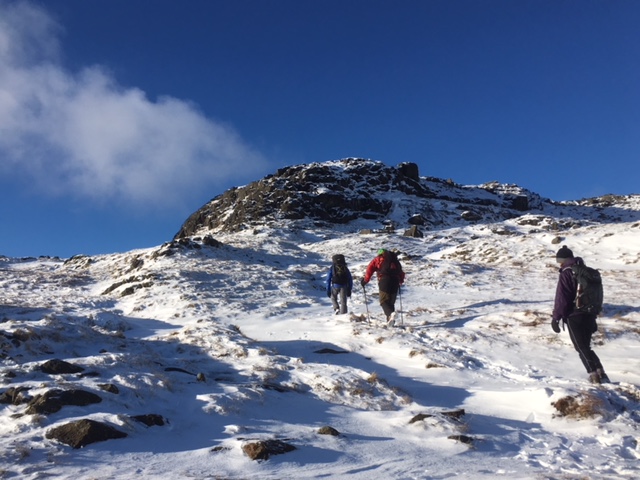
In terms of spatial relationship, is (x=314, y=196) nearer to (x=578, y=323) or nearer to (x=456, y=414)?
(x=578, y=323)

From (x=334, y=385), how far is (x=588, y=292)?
14.3ft

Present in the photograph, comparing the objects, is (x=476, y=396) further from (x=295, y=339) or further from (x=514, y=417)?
(x=295, y=339)

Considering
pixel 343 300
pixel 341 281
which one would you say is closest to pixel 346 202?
pixel 341 281

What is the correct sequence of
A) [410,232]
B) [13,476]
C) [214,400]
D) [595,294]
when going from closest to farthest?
[13,476], [214,400], [595,294], [410,232]

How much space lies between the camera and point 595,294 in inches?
292

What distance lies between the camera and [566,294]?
7.64 metres

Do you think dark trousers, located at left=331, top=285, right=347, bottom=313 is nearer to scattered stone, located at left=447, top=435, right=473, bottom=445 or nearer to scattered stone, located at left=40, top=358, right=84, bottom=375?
scattered stone, located at left=40, top=358, right=84, bottom=375

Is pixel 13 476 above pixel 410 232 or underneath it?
underneath

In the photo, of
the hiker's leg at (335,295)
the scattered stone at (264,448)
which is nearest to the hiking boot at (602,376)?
the scattered stone at (264,448)

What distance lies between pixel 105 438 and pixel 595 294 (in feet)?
23.8

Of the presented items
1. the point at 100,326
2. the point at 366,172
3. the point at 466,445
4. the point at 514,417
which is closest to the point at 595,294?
the point at 514,417

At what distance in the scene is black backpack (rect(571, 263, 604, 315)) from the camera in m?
7.41

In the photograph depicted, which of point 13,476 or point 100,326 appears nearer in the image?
point 13,476

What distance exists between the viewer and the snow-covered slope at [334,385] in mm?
4691
